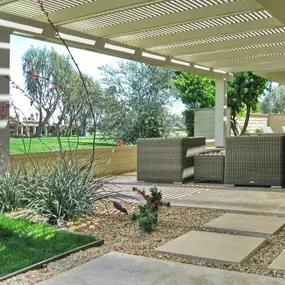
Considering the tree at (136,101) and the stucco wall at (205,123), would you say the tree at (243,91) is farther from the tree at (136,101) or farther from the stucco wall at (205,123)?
the tree at (136,101)

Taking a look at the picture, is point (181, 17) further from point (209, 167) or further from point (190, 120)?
point (190, 120)

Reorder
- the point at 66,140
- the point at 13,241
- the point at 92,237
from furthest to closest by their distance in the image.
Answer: the point at 66,140 → the point at 92,237 → the point at 13,241

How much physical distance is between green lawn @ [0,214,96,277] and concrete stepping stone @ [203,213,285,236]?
1365 mm

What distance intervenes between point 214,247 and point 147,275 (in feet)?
2.82

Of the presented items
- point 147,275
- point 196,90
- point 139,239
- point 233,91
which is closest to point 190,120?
point 196,90

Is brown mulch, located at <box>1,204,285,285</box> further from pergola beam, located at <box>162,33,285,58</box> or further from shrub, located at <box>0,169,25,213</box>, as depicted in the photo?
pergola beam, located at <box>162,33,285,58</box>

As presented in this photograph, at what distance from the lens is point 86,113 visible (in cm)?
711

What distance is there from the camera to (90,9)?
5898mm

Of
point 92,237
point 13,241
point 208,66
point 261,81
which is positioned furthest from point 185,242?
point 261,81

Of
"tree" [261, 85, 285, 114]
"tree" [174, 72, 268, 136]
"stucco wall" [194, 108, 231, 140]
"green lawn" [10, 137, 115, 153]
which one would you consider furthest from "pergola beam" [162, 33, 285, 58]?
"tree" [261, 85, 285, 114]

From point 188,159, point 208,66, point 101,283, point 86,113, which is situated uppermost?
point 208,66

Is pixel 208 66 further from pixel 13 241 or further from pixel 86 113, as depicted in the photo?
pixel 13 241

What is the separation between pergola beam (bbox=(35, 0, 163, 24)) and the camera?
18.5ft

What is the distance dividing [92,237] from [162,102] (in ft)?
29.8
